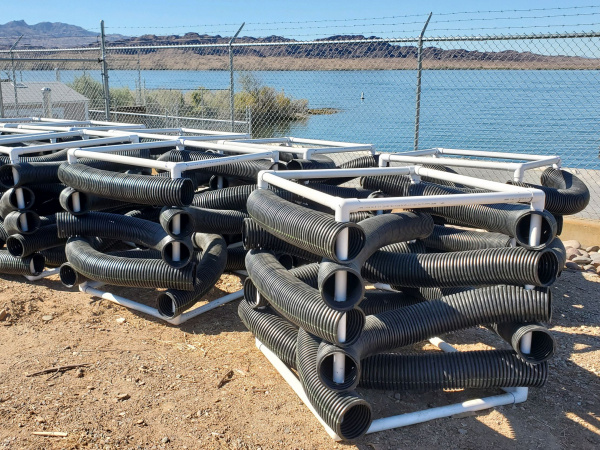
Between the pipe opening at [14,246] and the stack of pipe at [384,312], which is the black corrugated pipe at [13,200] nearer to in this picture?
the pipe opening at [14,246]

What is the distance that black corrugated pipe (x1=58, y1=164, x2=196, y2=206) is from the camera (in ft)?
15.4

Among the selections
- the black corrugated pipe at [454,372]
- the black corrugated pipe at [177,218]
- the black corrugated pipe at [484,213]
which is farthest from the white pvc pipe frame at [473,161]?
the black corrugated pipe at [454,372]

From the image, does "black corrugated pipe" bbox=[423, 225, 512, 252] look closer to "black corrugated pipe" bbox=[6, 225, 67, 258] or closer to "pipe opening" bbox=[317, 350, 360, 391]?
"pipe opening" bbox=[317, 350, 360, 391]

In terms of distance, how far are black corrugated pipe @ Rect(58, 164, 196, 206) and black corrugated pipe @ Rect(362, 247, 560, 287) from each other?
1.61m

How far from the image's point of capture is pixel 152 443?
11.0 feet

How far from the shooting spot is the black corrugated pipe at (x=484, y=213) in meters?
3.86

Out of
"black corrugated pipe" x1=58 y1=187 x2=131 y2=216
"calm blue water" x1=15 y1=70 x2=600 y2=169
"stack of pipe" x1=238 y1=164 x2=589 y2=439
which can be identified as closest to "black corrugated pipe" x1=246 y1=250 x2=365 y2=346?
"stack of pipe" x1=238 y1=164 x2=589 y2=439

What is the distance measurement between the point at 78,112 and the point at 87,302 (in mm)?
A: 9905

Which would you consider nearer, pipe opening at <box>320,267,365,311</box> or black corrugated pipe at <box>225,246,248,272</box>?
pipe opening at <box>320,267,365,311</box>

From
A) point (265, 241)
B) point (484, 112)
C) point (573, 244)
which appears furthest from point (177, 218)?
point (484, 112)

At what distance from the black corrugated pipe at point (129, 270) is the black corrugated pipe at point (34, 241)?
581mm

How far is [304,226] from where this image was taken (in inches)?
137

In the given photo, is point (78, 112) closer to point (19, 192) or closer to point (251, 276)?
point (19, 192)

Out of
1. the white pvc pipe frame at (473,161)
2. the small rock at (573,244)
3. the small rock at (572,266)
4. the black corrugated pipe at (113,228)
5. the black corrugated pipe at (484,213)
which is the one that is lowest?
the small rock at (572,266)
